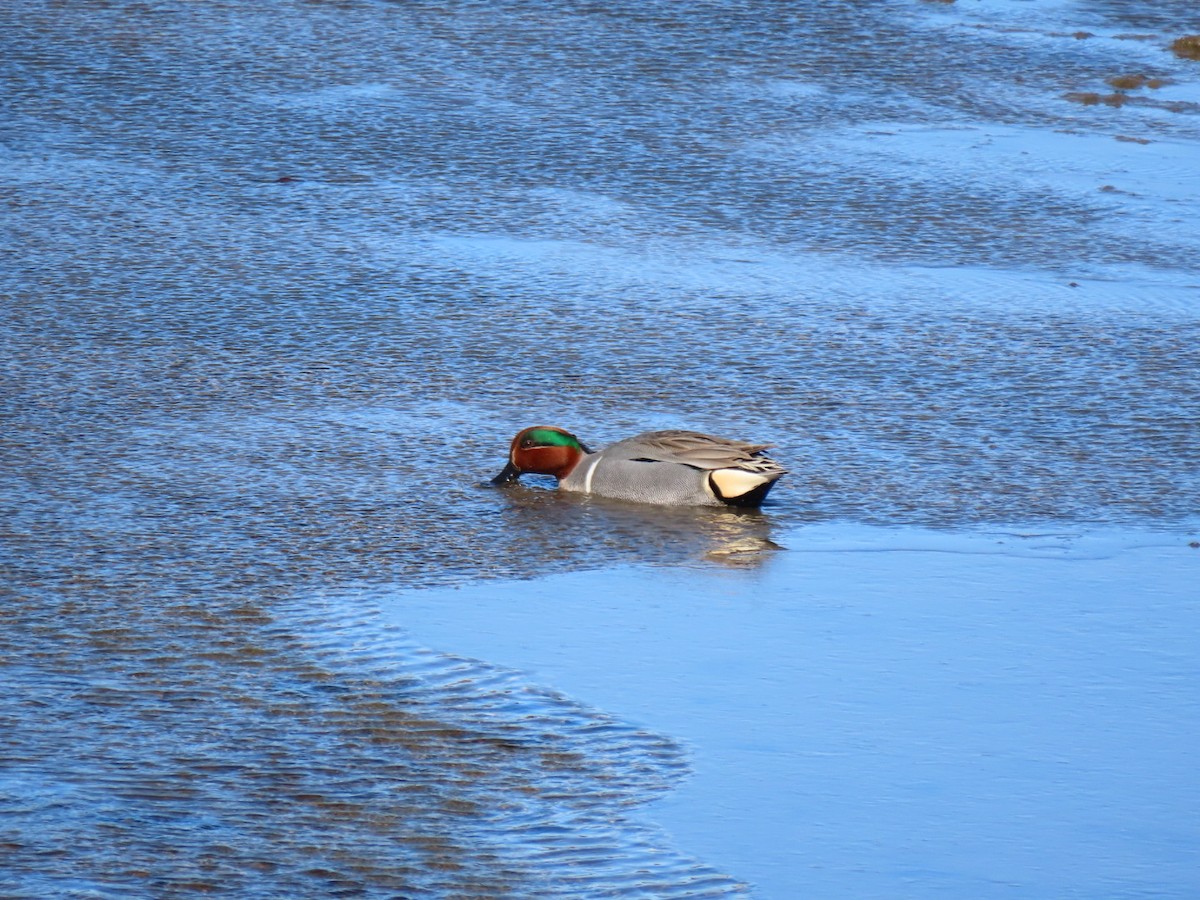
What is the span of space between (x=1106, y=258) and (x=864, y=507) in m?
3.62

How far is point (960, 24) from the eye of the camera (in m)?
14.3

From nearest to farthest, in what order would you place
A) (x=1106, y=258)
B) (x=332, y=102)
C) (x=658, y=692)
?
1. (x=658, y=692)
2. (x=1106, y=258)
3. (x=332, y=102)

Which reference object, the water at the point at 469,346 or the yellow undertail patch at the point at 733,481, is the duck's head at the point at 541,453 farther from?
the yellow undertail patch at the point at 733,481

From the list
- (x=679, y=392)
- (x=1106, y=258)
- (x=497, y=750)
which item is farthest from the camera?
(x=1106, y=258)

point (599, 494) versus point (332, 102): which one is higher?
point (332, 102)

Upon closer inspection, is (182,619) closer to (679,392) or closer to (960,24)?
(679,392)

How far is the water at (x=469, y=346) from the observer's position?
4.80 meters

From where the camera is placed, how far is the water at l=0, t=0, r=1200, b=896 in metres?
4.80

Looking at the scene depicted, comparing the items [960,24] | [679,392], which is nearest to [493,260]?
[679,392]

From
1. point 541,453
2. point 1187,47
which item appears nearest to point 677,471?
point 541,453

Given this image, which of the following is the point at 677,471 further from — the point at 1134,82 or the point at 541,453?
the point at 1134,82

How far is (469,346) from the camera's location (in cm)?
863

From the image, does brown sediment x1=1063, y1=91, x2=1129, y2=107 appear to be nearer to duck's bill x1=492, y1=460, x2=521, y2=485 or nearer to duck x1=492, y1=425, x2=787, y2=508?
duck x1=492, y1=425, x2=787, y2=508

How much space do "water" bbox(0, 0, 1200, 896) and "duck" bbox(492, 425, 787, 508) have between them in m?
0.10
